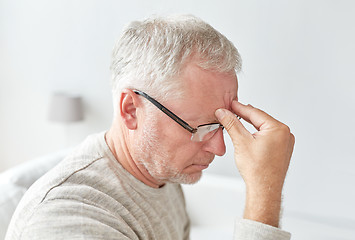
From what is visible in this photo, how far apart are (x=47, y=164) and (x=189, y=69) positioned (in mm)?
1174

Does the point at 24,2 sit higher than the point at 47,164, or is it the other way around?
the point at 24,2

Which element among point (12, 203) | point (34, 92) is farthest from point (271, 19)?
point (34, 92)

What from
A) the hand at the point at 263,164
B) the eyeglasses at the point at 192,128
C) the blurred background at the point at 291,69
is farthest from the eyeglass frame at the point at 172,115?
the blurred background at the point at 291,69

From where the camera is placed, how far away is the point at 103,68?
345cm

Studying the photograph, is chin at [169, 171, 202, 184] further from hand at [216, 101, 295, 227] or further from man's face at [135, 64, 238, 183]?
hand at [216, 101, 295, 227]

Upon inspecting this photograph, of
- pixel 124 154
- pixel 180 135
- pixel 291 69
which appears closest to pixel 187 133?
pixel 180 135

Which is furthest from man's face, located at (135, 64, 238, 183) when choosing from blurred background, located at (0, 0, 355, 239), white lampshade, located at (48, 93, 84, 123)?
white lampshade, located at (48, 93, 84, 123)

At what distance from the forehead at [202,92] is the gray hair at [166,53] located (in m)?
0.02

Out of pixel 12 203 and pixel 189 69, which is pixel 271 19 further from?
pixel 12 203

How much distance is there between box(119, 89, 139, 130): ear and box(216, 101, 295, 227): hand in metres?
0.27

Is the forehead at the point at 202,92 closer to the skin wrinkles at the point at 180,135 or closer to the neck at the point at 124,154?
the skin wrinkles at the point at 180,135

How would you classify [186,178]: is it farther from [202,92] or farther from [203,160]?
[202,92]

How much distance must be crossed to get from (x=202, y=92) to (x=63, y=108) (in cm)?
248

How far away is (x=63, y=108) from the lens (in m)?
3.43
